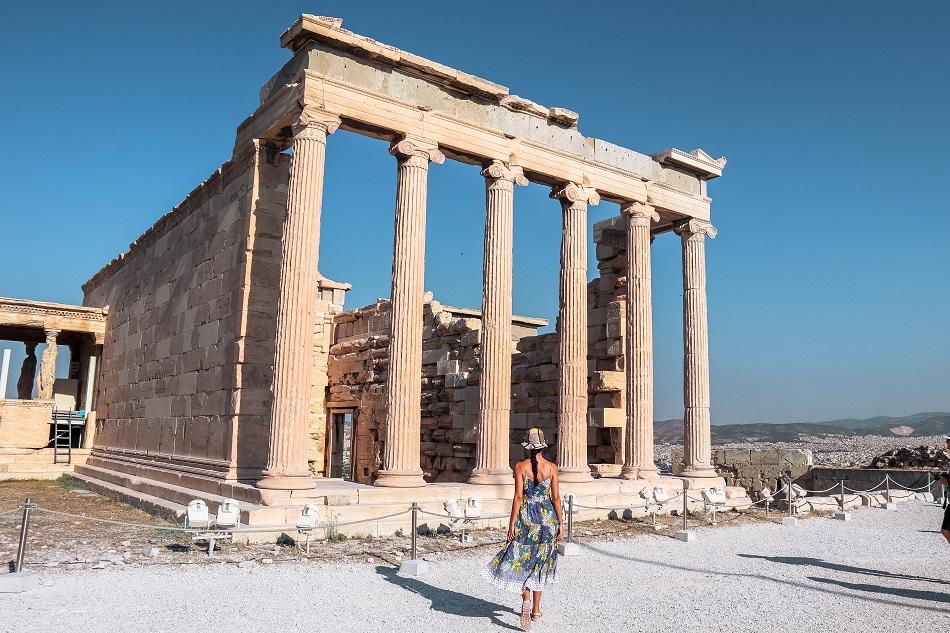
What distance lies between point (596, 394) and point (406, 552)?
30.2 feet

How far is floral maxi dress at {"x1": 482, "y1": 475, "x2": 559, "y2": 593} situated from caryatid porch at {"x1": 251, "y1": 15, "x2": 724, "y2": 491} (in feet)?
18.6

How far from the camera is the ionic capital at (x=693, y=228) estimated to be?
1886 cm

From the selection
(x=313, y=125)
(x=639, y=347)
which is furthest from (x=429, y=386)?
(x=313, y=125)

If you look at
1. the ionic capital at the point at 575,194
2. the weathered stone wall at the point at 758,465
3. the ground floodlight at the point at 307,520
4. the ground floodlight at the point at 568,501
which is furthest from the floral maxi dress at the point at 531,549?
the weathered stone wall at the point at 758,465

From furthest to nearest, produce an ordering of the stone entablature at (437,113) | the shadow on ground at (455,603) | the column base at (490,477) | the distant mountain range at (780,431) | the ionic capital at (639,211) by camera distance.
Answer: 1. the distant mountain range at (780,431)
2. the ionic capital at (639,211)
3. the column base at (490,477)
4. the stone entablature at (437,113)
5. the shadow on ground at (455,603)

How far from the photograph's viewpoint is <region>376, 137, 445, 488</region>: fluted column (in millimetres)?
13398

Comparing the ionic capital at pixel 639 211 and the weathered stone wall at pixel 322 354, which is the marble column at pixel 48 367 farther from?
the ionic capital at pixel 639 211

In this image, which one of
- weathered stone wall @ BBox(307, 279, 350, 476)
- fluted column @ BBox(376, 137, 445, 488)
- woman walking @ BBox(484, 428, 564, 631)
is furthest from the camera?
weathered stone wall @ BBox(307, 279, 350, 476)

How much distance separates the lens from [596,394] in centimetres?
1883

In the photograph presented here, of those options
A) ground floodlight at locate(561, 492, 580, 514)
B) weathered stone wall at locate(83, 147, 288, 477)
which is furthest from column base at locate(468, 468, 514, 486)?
weathered stone wall at locate(83, 147, 288, 477)


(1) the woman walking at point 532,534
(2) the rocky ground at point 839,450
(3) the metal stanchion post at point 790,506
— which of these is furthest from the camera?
(2) the rocky ground at point 839,450

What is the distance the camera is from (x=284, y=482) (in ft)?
39.4

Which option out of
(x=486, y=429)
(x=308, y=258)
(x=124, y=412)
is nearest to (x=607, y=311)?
(x=486, y=429)

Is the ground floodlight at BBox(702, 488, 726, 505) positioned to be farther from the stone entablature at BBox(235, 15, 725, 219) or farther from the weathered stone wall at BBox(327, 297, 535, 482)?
the stone entablature at BBox(235, 15, 725, 219)
